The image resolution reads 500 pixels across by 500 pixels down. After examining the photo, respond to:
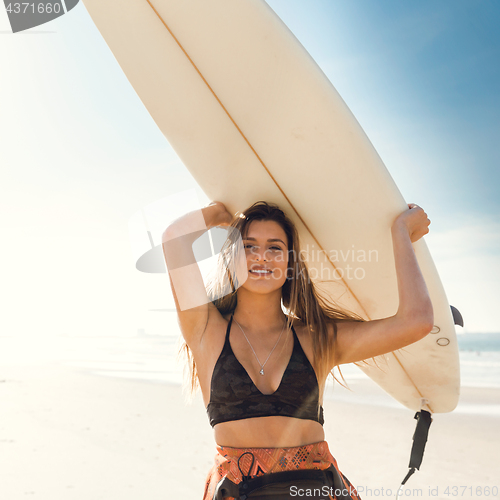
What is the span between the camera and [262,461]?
1.46m

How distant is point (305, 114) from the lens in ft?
6.07

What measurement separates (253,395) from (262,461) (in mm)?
216

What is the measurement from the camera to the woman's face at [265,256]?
181cm

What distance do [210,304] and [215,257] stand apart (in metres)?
0.26

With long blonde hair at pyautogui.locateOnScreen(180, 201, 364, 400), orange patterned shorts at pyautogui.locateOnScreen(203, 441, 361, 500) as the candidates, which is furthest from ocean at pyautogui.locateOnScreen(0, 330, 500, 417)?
orange patterned shorts at pyautogui.locateOnScreen(203, 441, 361, 500)

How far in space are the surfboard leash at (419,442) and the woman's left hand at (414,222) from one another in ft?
4.05

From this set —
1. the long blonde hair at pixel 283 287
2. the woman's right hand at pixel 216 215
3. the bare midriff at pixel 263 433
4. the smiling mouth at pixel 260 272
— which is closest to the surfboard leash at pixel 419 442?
the long blonde hair at pixel 283 287

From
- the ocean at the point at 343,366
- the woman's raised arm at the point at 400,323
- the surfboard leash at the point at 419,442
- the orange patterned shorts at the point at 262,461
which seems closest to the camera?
the orange patterned shorts at the point at 262,461

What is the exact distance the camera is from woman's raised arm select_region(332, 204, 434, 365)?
1.58 m

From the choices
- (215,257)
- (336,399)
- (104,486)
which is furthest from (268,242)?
(336,399)

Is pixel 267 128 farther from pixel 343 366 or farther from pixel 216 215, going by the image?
pixel 343 366

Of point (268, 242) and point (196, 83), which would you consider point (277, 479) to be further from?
point (196, 83)

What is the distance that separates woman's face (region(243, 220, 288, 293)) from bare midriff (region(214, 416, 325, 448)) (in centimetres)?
53

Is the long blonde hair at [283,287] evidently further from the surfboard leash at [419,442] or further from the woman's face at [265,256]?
the surfboard leash at [419,442]
